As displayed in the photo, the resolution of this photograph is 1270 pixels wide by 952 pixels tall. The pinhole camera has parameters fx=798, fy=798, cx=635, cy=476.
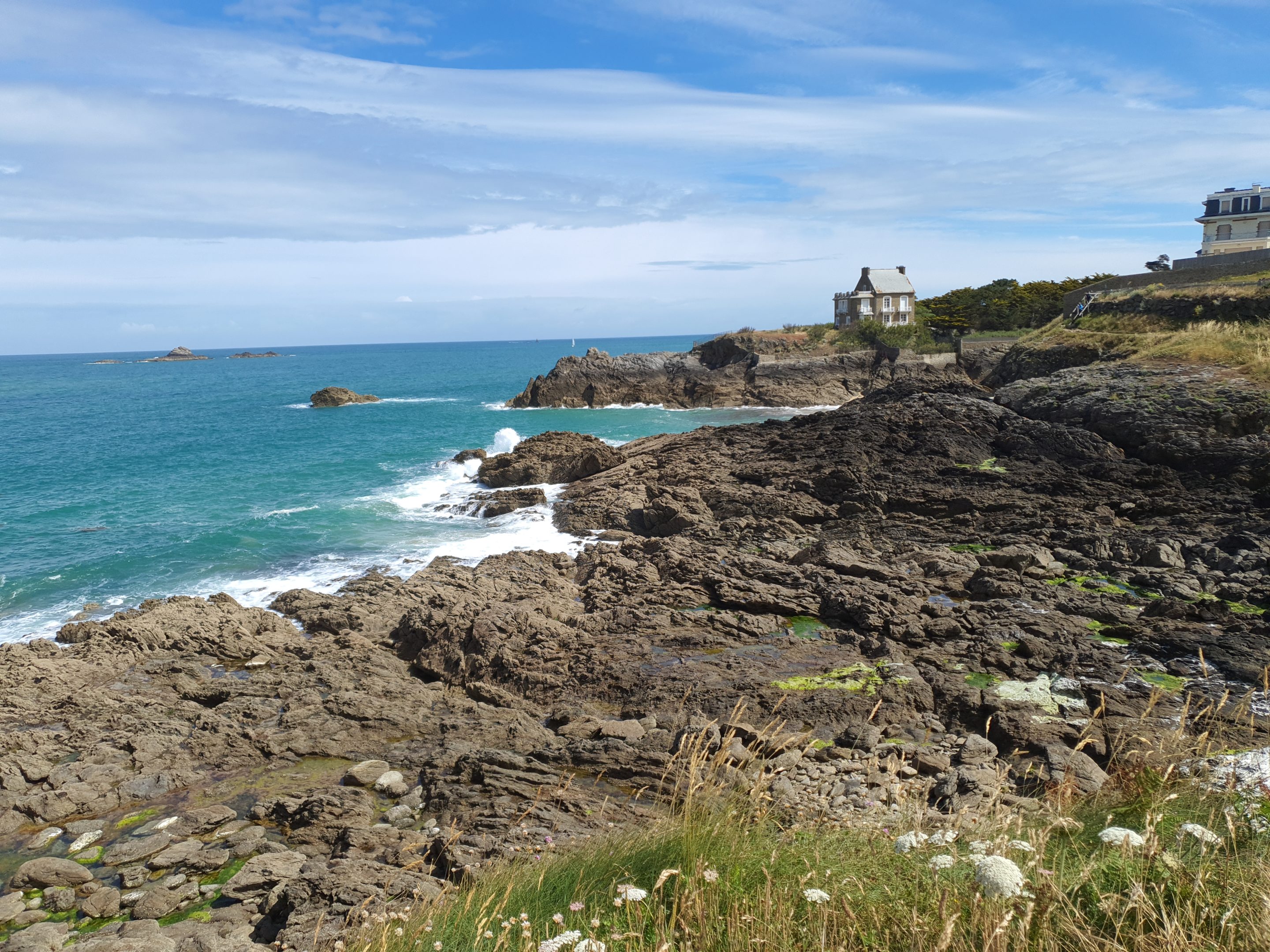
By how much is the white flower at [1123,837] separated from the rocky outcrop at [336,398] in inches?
2832

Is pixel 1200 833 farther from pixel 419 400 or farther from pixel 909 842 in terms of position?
pixel 419 400

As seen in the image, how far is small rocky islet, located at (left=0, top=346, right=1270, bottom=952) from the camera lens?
7461 millimetres

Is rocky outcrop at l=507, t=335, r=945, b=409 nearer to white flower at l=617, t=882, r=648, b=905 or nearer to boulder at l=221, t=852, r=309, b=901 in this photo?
boulder at l=221, t=852, r=309, b=901

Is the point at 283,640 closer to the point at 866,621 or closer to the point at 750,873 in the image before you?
the point at 866,621

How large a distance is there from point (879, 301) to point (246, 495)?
182ft

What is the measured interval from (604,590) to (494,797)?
7566 millimetres

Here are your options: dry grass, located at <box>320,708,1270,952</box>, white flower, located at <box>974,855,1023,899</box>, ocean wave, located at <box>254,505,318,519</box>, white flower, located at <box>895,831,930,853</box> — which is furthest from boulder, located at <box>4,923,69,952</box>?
ocean wave, located at <box>254,505,318,519</box>

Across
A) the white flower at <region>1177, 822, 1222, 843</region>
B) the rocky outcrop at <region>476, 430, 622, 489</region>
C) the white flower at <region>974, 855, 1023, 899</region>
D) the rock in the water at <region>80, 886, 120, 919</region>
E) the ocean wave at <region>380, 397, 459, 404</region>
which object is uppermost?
the ocean wave at <region>380, 397, 459, 404</region>

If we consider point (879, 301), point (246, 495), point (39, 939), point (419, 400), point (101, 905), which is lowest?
point (101, 905)

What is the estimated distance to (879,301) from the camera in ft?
227

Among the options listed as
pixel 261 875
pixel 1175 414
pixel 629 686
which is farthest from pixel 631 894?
pixel 1175 414

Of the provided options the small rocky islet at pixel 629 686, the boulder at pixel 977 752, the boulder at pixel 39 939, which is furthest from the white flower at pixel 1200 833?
the boulder at pixel 39 939

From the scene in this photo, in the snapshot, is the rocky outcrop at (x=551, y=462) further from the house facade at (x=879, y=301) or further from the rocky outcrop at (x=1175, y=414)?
the house facade at (x=879, y=301)

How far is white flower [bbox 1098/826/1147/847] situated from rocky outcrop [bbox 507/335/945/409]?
188 feet
